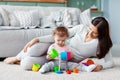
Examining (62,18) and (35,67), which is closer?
(35,67)

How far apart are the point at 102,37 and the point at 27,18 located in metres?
1.68

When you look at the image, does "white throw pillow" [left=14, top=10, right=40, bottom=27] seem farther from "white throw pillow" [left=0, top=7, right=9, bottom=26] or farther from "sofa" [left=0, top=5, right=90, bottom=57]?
"white throw pillow" [left=0, top=7, right=9, bottom=26]

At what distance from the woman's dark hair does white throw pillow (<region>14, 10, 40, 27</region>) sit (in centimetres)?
157

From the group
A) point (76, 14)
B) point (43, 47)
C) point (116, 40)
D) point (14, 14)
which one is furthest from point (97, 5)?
point (43, 47)

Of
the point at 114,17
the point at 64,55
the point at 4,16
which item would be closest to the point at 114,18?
the point at 114,17

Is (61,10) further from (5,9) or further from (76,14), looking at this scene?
(5,9)

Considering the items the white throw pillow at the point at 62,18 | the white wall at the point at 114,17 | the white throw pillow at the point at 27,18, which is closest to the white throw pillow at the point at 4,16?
the white throw pillow at the point at 27,18

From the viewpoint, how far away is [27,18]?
3.73 metres

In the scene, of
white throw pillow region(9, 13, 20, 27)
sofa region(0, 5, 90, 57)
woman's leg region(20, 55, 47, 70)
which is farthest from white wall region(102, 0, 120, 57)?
woman's leg region(20, 55, 47, 70)

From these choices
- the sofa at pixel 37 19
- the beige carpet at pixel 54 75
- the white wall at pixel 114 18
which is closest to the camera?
the beige carpet at pixel 54 75

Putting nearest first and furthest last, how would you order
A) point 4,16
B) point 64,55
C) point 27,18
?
point 64,55 → point 4,16 → point 27,18

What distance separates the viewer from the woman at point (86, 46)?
7.49 feet

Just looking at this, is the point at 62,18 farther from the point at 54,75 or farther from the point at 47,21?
the point at 54,75

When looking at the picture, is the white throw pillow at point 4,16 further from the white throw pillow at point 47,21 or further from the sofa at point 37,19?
the white throw pillow at point 47,21
